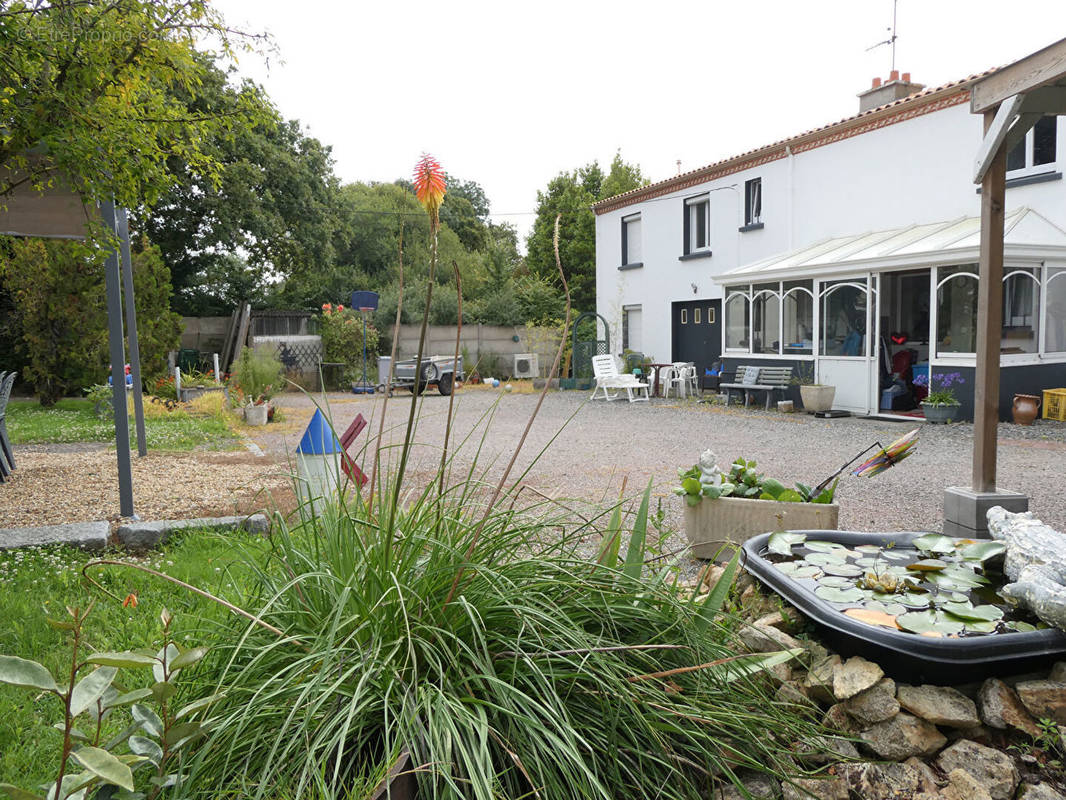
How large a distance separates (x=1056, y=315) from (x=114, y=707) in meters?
11.9

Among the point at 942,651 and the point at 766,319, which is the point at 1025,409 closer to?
the point at 766,319

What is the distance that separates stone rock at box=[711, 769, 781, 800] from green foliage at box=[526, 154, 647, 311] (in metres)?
26.7

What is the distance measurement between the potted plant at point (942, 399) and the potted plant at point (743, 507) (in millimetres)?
7180

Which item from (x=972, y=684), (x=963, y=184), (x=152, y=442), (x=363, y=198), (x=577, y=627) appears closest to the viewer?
(x=577, y=627)

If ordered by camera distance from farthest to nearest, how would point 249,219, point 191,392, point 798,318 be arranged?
point 249,219 → point 798,318 → point 191,392

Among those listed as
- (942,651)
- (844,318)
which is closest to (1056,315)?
(844,318)

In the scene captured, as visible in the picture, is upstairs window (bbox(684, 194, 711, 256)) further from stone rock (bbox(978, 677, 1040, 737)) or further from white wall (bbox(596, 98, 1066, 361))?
stone rock (bbox(978, 677, 1040, 737))

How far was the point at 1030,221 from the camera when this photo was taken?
393 inches

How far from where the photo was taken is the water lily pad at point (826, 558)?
2.73 m

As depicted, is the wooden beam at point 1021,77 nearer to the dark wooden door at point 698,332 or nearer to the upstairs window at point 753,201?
the upstairs window at point 753,201

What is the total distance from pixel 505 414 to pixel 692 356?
5.67m

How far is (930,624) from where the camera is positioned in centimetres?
211

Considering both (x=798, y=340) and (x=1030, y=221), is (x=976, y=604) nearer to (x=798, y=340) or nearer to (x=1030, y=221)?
(x=1030, y=221)

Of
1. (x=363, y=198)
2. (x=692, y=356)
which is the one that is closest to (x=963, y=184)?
(x=692, y=356)
